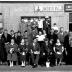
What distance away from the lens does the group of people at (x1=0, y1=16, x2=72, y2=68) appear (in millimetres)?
18688

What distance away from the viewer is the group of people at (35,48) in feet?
61.3

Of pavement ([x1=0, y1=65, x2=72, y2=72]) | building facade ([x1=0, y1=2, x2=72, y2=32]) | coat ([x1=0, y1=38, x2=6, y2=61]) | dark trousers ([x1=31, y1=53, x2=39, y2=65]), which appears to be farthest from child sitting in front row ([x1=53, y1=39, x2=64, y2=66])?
building facade ([x1=0, y1=2, x2=72, y2=32])

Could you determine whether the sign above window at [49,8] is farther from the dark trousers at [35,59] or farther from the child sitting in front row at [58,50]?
the dark trousers at [35,59]

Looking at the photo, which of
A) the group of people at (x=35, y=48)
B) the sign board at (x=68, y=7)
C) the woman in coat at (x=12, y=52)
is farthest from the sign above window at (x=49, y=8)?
the woman in coat at (x=12, y=52)

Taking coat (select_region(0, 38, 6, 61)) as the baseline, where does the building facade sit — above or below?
above

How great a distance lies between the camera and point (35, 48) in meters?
18.6

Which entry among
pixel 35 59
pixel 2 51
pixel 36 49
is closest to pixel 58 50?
pixel 36 49

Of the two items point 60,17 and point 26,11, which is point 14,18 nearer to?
point 26,11

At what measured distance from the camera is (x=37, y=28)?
20.2 m

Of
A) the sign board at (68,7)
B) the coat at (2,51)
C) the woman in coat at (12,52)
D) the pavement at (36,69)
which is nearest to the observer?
the pavement at (36,69)

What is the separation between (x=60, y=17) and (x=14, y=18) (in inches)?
128

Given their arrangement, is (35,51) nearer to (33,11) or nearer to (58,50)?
(58,50)

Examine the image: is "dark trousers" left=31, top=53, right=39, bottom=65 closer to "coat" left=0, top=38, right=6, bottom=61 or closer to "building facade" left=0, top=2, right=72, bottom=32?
"coat" left=0, top=38, right=6, bottom=61

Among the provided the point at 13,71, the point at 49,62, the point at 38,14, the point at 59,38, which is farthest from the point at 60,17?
the point at 13,71
